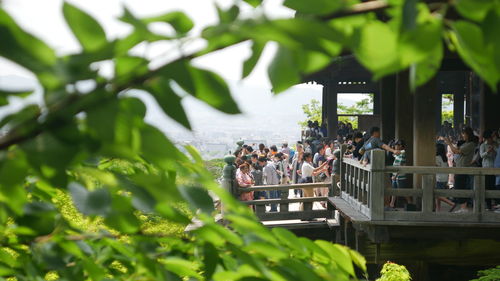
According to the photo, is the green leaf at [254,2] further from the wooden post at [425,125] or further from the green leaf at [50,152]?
the wooden post at [425,125]

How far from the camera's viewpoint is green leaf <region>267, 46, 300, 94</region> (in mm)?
937

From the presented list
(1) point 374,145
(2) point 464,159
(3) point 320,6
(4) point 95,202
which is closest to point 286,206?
(1) point 374,145

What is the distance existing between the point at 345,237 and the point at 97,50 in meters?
11.8

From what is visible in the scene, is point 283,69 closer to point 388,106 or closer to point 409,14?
point 409,14

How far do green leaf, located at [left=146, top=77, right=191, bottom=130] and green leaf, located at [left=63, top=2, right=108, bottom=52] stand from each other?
0.29 ft

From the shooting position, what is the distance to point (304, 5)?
2.85 ft

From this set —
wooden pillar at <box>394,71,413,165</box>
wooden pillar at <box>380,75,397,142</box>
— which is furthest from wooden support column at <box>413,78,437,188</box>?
wooden pillar at <box>380,75,397,142</box>

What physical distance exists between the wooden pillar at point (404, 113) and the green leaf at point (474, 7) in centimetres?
1043

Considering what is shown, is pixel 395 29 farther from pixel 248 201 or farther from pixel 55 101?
pixel 248 201

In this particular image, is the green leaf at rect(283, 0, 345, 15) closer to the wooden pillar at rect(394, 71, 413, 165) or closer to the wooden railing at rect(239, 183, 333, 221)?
the wooden pillar at rect(394, 71, 413, 165)

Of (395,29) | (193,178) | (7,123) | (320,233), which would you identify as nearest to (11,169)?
(7,123)

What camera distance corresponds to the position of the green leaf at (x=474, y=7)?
0.89m

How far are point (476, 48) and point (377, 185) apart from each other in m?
8.79

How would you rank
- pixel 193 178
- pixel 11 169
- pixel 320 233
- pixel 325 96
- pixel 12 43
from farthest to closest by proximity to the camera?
pixel 325 96 → pixel 320 233 → pixel 193 178 → pixel 11 169 → pixel 12 43
